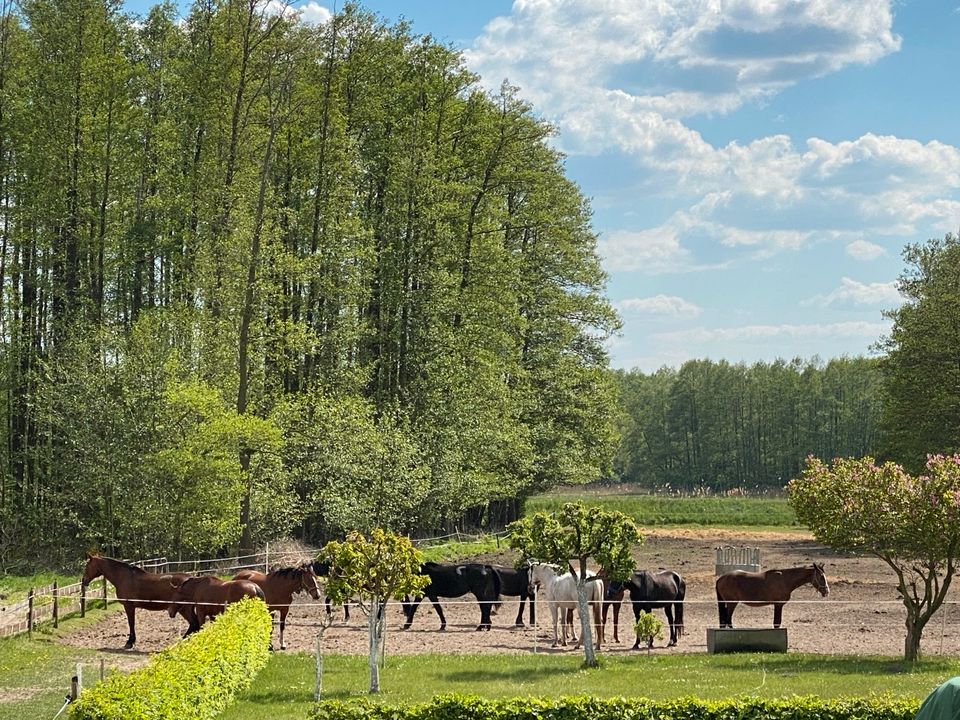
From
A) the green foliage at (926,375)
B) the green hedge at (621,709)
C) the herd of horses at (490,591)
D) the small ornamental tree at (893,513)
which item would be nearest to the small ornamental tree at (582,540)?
the herd of horses at (490,591)

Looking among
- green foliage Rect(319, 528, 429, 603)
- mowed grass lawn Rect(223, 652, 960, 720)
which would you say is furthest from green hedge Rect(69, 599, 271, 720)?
green foliage Rect(319, 528, 429, 603)

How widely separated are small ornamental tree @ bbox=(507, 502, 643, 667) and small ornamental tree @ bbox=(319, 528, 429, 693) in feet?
9.80

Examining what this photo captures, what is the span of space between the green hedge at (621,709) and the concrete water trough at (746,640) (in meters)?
8.53

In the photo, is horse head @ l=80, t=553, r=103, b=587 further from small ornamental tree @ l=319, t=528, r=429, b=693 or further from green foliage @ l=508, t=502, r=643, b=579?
green foliage @ l=508, t=502, r=643, b=579

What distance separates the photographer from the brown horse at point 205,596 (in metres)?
24.8

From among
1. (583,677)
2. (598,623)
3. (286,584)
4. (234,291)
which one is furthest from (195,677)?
(234,291)

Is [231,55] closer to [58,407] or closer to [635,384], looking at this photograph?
[58,407]

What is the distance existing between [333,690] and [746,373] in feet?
441

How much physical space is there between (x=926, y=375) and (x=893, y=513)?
3509cm

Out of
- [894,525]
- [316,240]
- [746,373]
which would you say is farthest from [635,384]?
[894,525]

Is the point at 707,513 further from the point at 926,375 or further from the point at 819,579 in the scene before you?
the point at 819,579

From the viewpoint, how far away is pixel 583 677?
67.8 feet

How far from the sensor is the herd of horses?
2502cm

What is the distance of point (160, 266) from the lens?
45.9 meters
